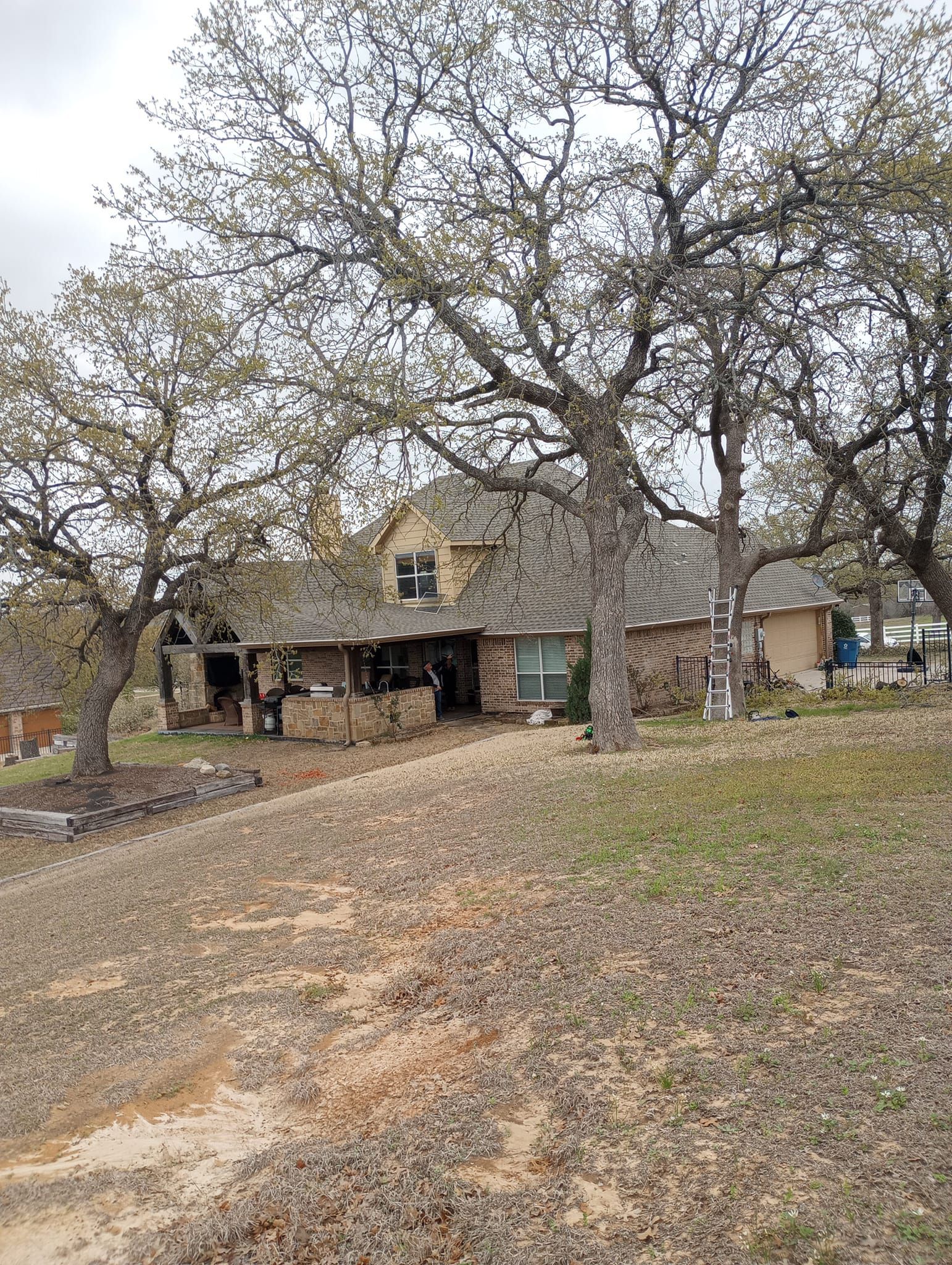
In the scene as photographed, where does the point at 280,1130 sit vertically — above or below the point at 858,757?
below

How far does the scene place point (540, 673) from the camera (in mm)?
24969

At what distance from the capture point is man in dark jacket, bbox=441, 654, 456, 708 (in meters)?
29.1

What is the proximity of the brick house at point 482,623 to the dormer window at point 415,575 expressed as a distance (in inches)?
1.5

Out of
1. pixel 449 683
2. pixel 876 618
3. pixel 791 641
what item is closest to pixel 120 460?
pixel 449 683

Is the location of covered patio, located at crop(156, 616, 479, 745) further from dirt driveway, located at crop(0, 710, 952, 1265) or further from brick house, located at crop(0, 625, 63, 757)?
dirt driveway, located at crop(0, 710, 952, 1265)

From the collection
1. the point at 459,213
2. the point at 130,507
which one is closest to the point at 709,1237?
the point at 459,213

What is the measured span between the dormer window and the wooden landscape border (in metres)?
9.99

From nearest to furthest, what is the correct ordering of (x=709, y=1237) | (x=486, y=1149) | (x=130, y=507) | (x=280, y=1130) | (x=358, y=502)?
1. (x=709, y=1237)
2. (x=486, y=1149)
3. (x=280, y=1130)
4. (x=358, y=502)
5. (x=130, y=507)

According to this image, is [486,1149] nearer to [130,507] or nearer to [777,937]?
[777,937]

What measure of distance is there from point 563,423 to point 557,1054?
36.6 feet

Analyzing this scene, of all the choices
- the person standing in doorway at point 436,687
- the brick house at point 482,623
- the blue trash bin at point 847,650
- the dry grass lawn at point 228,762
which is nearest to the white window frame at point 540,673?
the brick house at point 482,623

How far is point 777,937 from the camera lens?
225 inches

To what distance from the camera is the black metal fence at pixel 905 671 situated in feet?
74.0

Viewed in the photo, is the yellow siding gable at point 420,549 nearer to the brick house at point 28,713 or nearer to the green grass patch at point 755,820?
the green grass patch at point 755,820
